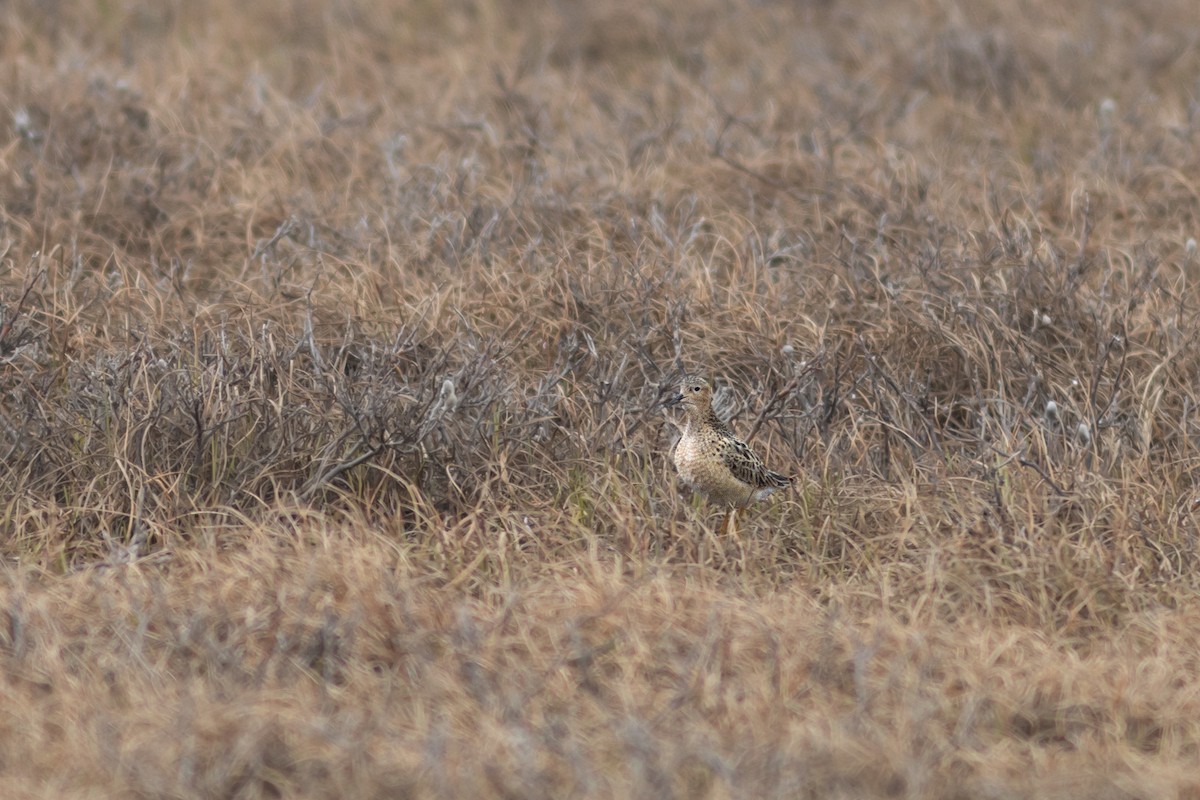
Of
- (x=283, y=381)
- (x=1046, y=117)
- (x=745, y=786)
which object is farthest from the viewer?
(x=1046, y=117)

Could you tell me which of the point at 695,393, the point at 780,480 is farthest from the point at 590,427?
the point at 780,480

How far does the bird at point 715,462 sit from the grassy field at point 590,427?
0.12m

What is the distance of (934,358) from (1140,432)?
0.80 metres

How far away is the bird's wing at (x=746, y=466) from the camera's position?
481cm

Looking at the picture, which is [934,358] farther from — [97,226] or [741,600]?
[97,226]

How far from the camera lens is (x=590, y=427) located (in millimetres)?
5348

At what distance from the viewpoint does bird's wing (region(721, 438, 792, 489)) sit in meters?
4.81

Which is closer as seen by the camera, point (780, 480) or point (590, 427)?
point (780, 480)

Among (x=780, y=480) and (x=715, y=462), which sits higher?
(x=715, y=462)

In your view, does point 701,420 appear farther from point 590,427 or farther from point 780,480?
point 590,427

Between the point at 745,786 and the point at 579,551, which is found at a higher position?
the point at 745,786

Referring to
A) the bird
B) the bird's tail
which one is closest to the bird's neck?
the bird

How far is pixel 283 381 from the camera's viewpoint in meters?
5.19

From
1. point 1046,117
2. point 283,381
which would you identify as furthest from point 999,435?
point 1046,117
